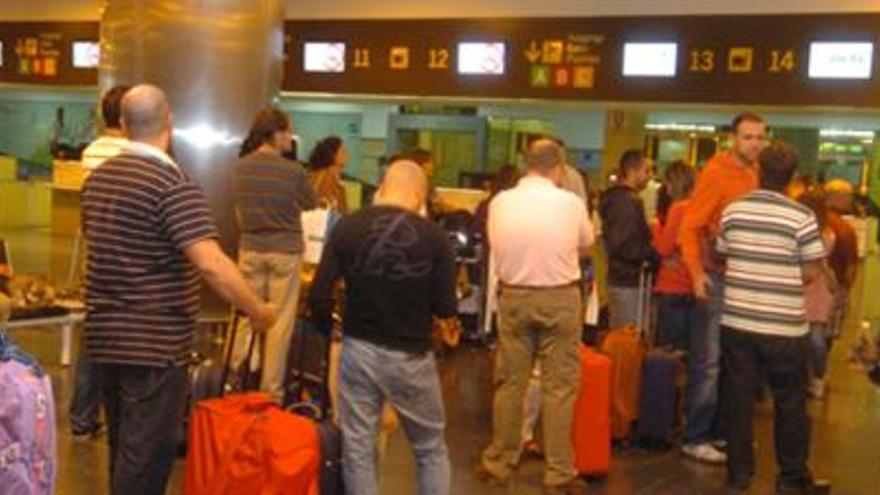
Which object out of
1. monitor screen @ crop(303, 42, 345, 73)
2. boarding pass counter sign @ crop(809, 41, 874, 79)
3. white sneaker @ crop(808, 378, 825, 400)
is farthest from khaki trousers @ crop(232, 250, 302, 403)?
monitor screen @ crop(303, 42, 345, 73)

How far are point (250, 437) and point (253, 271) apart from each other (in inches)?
95.4

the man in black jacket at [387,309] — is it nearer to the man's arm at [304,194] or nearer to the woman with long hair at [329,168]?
the man's arm at [304,194]

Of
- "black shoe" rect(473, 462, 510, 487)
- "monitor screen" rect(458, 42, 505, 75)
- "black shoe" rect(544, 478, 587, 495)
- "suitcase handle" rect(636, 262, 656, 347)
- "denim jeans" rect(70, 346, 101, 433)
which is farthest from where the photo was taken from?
"monitor screen" rect(458, 42, 505, 75)

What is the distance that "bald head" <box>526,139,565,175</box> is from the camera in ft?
16.5

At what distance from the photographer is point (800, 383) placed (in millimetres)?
5281

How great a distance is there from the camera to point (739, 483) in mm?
5453

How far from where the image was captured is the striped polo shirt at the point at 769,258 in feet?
16.6

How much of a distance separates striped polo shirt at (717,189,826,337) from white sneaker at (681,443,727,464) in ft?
3.28

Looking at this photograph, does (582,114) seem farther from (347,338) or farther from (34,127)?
(34,127)

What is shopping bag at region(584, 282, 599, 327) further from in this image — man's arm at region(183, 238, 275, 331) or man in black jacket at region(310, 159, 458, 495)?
man's arm at region(183, 238, 275, 331)

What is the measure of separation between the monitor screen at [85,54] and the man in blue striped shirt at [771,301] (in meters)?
10.4

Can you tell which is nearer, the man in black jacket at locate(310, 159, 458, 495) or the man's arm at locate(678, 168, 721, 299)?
the man in black jacket at locate(310, 159, 458, 495)

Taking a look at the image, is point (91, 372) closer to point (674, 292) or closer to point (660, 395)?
point (660, 395)

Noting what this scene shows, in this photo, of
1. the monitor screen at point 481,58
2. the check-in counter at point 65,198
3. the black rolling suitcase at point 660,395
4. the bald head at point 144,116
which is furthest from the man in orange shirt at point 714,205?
the check-in counter at point 65,198
